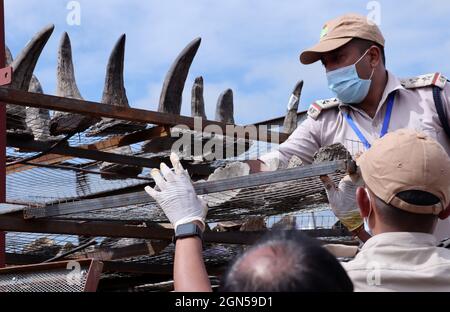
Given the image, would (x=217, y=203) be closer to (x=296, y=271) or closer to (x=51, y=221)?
(x=51, y=221)

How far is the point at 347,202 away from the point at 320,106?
2.22 feet

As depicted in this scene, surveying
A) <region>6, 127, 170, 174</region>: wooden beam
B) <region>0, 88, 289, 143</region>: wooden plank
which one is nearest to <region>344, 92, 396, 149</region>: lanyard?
<region>0, 88, 289, 143</region>: wooden plank

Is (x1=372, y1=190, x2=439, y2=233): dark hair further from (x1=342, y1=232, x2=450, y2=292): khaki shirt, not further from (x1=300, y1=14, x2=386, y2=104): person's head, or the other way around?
(x1=300, y1=14, x2=386, y2=104): person's head

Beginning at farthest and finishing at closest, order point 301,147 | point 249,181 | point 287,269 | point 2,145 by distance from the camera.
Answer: point 2,145 < point 301,147 < point 249,181 < point 287,269

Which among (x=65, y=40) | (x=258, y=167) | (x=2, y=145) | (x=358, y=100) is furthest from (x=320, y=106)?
(x=65, y=40)

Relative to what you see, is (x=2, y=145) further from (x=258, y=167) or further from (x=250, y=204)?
(x=258, y=167)

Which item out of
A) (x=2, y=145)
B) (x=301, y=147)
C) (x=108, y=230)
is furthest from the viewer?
(x=108, y=230)

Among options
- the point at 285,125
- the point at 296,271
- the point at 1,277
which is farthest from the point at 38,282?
the point at 285,125

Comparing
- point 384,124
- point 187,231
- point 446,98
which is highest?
point 446,98

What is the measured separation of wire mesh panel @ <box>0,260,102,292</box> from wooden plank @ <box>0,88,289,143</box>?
208 centimetres

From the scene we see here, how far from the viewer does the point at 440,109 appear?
13.8 ft

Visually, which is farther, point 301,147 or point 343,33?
point 301,147

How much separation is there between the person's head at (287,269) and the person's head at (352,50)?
93.1 inches

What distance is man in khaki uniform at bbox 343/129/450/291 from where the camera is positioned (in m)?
2.66
